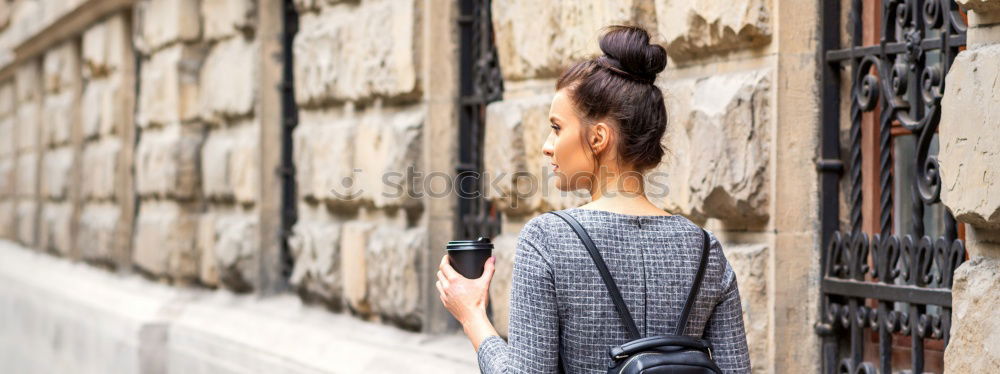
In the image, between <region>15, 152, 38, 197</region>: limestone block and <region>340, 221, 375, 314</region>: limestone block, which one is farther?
<region>15, 152, 38, 197</region>: limestone block

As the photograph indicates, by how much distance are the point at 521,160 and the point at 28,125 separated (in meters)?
10.2

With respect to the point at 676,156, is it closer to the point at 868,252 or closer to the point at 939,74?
the point at 868,252

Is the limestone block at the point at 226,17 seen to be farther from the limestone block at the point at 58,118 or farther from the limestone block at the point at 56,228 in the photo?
the limestone block at the point at 56,228

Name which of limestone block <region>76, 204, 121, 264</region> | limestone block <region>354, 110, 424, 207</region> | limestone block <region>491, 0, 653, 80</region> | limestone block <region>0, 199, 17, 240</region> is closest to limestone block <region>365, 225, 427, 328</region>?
limestone block <region>354, 110, 424, 207</region>

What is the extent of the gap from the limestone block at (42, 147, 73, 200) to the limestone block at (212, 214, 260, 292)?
4.49 metres

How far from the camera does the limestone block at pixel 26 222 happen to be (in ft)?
42.5

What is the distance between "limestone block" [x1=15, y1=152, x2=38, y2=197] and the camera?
13000 mm

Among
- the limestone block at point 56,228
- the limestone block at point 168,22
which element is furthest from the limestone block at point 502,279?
the limestone block at point 56,228

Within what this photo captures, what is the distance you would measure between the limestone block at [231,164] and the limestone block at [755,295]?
3.91 m

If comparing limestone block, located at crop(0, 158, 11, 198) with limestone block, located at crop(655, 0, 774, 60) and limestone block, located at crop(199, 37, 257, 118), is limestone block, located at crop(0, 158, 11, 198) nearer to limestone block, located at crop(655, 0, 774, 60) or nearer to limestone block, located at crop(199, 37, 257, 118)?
limestone block, located at crop(199, 37, 257, 118)

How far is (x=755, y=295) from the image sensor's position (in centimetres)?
350

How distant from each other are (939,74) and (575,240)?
1329mm

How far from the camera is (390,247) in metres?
5.46

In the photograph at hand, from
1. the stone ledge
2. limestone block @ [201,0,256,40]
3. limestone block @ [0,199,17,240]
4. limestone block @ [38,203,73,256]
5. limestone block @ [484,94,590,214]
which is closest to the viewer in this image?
limestone block @ [484,94,590,214]
